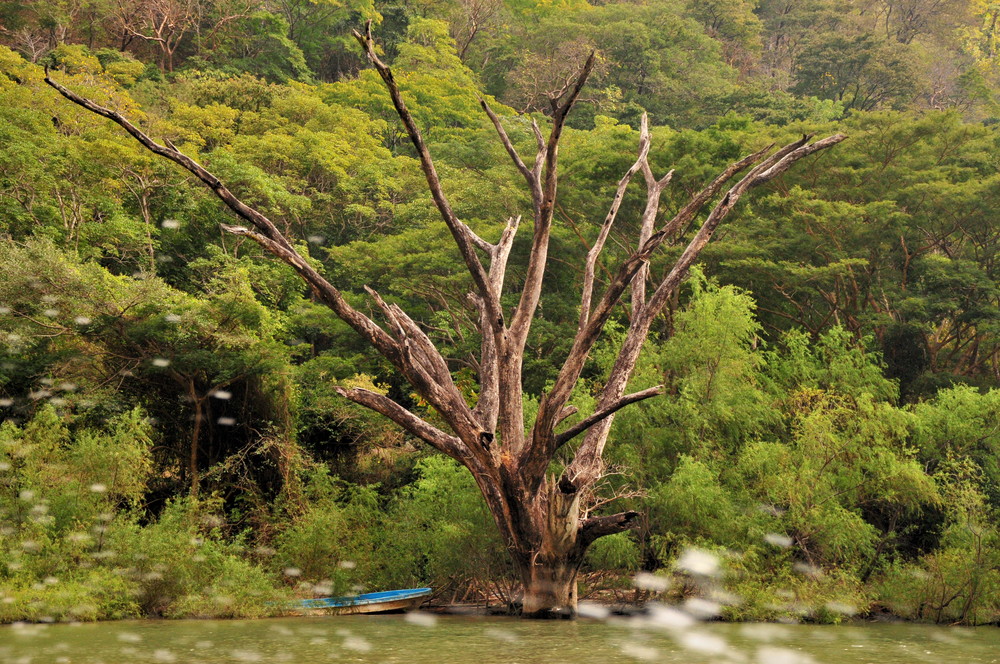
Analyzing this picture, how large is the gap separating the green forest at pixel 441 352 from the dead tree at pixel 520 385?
762 millimetres

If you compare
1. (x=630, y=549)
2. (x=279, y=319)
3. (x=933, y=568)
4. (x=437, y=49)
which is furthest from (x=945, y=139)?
(x=437, y=49)

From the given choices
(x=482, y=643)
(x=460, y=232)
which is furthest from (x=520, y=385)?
(x=482, y=643)

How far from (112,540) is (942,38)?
4442cm

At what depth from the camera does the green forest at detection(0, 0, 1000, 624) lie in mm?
13094

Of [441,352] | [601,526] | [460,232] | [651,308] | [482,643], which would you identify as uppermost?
[441,352]

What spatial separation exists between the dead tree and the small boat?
113 inches

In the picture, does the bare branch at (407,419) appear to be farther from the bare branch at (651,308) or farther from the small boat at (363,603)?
the small boat at (363,603)

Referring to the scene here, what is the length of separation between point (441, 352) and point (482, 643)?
1232cm

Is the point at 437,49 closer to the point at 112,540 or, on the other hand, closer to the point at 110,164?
the point at 110,164

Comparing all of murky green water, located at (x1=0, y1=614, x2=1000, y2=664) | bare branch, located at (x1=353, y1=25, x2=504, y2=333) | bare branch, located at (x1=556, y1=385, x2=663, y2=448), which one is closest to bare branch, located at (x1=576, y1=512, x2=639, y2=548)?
murky green water, located at (x1=0, y1=614, x2=1000, y2=664)

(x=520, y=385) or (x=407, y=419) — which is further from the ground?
(x=520, y=385)

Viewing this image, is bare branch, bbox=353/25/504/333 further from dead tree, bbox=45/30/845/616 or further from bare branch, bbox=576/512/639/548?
bare branch, bbox=576/512/639/548

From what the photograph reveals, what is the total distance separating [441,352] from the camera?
70.9 ft

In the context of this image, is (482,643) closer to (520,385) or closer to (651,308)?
(520,385)
